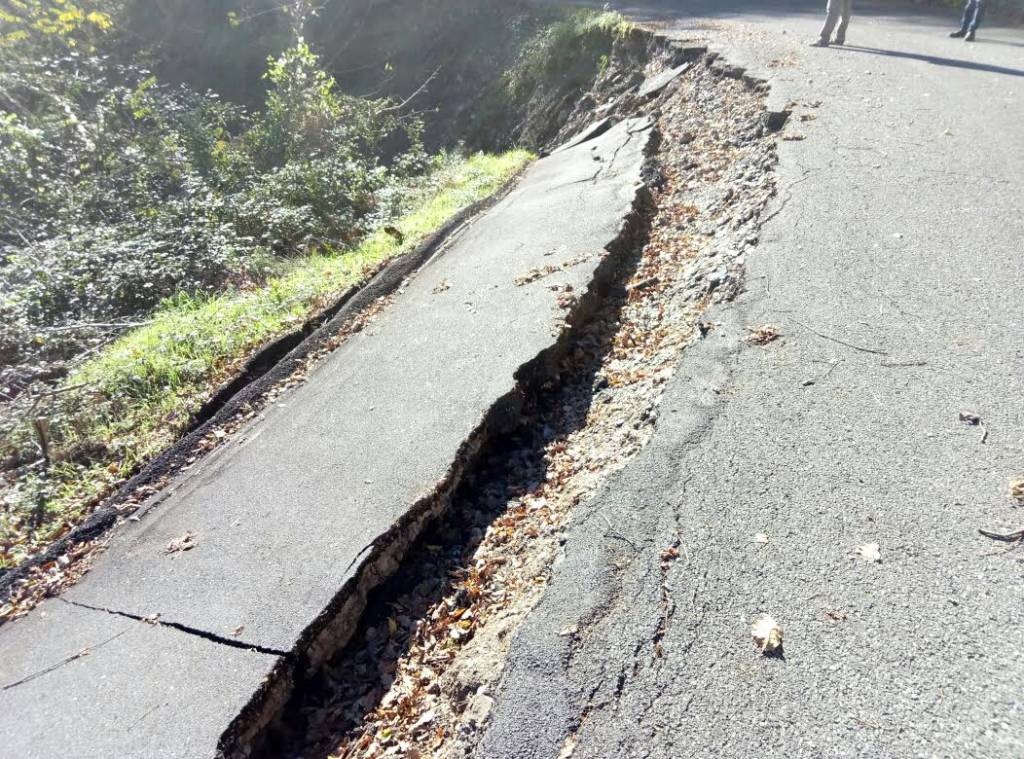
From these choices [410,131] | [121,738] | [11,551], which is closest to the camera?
[121,738]

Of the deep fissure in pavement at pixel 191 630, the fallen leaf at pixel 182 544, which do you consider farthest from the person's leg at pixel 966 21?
the deep fissure in pavement at pixel 191 630

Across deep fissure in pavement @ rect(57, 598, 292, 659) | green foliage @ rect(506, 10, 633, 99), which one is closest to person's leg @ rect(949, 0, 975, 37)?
green foliage @ rect(506, 10, 633, 99)

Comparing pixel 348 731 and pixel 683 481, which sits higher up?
pixel 683 481

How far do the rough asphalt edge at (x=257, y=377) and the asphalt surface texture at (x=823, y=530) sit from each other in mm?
2951

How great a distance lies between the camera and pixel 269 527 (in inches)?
144

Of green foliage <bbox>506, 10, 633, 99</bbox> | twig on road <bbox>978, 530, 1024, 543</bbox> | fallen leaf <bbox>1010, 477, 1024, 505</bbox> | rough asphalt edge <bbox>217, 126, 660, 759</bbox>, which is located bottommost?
rough asphalt edge <bbox>217, 126, 660, 759</bbox>

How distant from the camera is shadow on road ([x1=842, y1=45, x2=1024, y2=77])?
312 inches

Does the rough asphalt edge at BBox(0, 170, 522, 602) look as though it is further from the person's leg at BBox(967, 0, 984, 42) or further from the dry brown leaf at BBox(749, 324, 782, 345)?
A: the person's leg at BBox(967, 0, 984, 42)

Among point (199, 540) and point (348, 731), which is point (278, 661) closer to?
point (348, 731)

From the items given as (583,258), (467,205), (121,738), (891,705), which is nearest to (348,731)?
(121,738)

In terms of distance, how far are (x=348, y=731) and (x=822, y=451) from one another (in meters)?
2.50

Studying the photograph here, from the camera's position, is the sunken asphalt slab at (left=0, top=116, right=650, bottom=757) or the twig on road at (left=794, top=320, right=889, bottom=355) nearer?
the sunken asphalt slab at (left=0, top=116, right=650, bottom=757)

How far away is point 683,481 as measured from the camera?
3.21 metres

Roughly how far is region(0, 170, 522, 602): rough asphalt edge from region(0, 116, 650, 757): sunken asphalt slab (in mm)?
248
